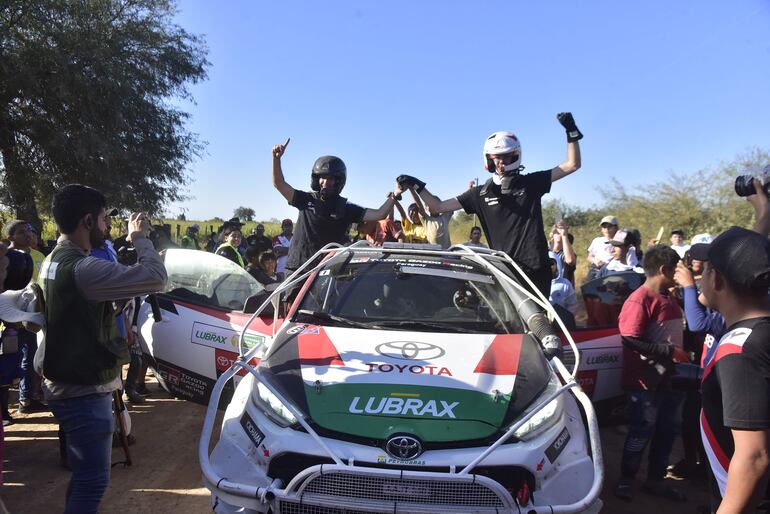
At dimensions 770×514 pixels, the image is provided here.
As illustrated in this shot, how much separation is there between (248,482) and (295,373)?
622mm

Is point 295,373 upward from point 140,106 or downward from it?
downward

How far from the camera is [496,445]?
248 cm

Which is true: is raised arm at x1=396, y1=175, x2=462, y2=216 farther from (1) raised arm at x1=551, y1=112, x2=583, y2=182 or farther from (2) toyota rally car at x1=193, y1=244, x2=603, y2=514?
(2) toyota rally car at x1=193, y1=244, x2=603, y2=514

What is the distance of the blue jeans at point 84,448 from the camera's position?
8.52 feet

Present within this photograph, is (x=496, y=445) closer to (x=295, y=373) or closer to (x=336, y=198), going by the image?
(x=295, y=373)

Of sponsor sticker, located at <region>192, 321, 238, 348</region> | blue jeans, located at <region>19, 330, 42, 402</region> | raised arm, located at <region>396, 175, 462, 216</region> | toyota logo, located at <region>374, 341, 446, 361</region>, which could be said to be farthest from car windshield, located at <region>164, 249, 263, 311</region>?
blue jeans, located at <region>19, 330, 42, 402</region>

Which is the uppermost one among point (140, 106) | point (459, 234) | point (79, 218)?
point (140, 106)

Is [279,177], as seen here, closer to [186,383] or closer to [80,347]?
[186,383]

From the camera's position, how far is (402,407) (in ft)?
8.80

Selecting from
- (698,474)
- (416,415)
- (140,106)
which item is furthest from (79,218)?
(140,106)

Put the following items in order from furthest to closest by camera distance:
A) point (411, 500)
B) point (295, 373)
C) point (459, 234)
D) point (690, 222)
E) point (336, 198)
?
point (459, 234)
point (690, 222)
point (336, 198)
point (295, 373)
point (411, 500)

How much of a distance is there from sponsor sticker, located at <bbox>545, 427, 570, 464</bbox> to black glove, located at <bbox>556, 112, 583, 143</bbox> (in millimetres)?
2622

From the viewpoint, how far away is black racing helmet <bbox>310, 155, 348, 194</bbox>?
16.0ft

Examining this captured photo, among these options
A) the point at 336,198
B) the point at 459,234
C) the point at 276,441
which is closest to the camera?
the point at 276,441
